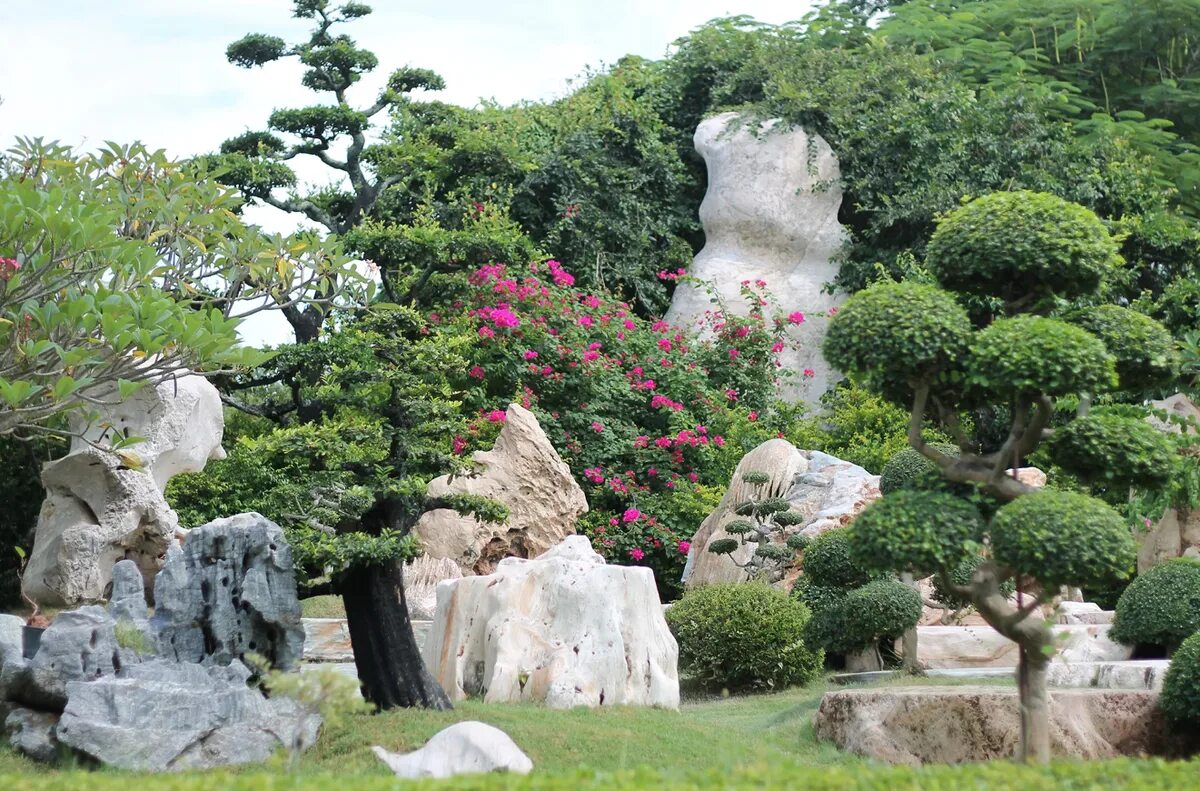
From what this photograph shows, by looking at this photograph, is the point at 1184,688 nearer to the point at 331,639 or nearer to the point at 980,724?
the point at 980,724

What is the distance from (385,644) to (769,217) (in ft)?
44.4

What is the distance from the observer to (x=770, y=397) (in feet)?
58.1

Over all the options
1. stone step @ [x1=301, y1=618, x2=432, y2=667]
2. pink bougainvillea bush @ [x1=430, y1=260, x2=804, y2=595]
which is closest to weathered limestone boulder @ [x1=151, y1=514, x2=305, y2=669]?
stone step @ [x1=301, y1=618, x2=432, y2=667]

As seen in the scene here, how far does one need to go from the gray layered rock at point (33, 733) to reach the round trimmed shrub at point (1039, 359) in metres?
5.55

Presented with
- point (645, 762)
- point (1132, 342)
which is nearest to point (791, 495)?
point (645, 762)

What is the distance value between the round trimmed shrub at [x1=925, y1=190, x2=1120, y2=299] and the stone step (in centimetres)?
640

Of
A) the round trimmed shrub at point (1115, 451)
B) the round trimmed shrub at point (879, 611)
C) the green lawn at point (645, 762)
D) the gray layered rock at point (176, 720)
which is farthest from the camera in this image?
the round trimmed shrub at point (879, 611)

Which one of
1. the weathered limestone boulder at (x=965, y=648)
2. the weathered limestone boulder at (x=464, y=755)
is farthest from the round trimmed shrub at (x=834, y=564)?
the weathered limestone boulder at (x=464, y=755)

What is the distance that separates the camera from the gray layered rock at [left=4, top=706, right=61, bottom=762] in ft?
23.3

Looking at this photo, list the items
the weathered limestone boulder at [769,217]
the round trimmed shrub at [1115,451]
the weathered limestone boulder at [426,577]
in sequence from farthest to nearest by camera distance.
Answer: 1. the weathered limestone boulder at [769,217]
2. the weathered limestone boulder at [426,577]
3. the round trimmed shrub at [1115,451]

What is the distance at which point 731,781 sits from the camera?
170 inches

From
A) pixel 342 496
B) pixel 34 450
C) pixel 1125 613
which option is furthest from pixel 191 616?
pixel 34 450

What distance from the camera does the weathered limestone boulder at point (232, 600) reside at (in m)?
7.75

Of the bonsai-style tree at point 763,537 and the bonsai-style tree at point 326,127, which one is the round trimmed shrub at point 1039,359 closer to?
the bonsai-style tree at point 763,537
